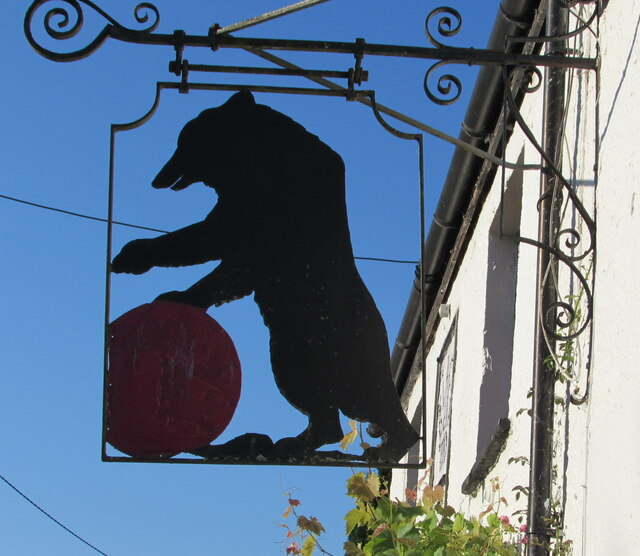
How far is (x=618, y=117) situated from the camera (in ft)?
12.3

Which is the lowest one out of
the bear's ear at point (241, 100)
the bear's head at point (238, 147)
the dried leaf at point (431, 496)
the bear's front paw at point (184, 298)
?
the dried leaf at point (431, 496)

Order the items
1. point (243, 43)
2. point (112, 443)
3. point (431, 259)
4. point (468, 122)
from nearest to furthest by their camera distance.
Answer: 1. point (112, 443)
2. point (243, 43)
3. point (468, 122)
4. point (431, 259)

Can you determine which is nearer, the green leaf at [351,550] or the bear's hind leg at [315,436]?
the bear's hind leg at [315,436]

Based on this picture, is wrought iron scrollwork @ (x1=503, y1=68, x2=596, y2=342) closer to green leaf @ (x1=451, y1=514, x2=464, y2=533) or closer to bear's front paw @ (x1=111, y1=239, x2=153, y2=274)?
green leaf @ (x1=451, y1=514, x2=464, y2=533)

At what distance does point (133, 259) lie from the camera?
386cm

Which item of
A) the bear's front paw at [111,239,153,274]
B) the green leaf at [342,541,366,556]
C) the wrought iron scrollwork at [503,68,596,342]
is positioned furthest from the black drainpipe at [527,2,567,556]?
the bear's front paw at [111,239,153,274]

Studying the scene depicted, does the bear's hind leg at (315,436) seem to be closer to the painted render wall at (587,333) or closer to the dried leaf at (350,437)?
the dried leaf at (350,437)

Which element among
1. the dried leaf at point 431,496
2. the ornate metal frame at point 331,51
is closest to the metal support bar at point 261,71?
the ornate metal frame at point 331,51

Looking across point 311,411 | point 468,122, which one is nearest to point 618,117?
point 311,411

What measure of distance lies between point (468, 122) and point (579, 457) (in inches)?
103

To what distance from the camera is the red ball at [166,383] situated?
3.65 m

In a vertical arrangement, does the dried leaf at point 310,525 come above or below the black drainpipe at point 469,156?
below

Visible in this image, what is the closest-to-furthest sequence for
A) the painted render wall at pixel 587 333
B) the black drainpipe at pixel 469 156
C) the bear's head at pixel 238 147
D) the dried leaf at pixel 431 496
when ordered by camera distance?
the painted render wall at pixel 587 333 → the bear's head at pixel 238 147 → the dried leaf at pixel 431 496 → the black drainpipe at pixel 469 156

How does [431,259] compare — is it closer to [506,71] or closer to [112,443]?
[506,71]
